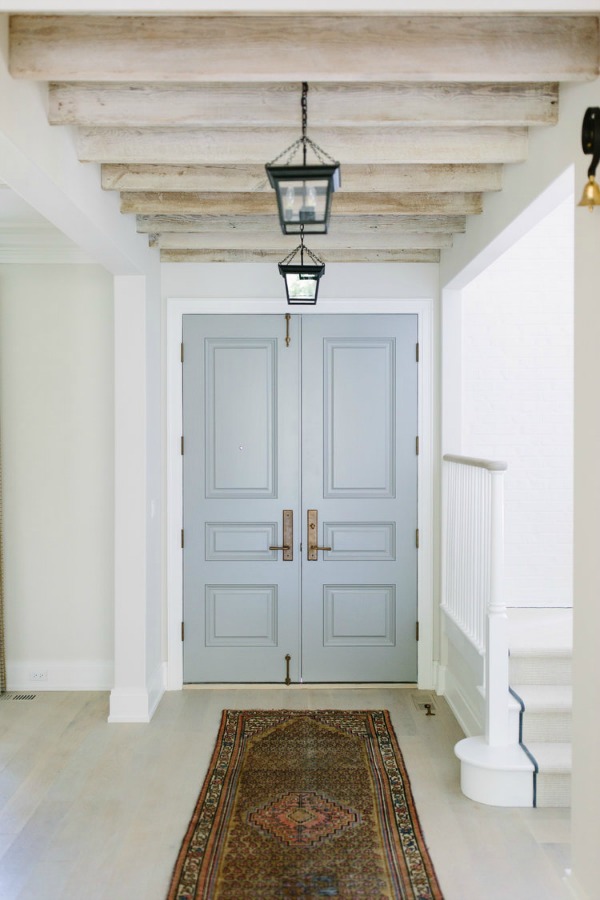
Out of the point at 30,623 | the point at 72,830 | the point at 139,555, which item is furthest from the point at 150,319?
the point at 72,830

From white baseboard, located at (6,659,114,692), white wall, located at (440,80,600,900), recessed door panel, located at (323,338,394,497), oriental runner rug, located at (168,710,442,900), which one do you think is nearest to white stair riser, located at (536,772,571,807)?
oriental runner rug, located at (168,710,442,900)

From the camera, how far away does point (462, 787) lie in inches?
135

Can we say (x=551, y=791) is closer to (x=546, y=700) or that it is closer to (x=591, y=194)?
(x=546, y=700)

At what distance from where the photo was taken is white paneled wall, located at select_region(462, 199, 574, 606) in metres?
4.90

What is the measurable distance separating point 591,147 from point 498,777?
2.52 meters

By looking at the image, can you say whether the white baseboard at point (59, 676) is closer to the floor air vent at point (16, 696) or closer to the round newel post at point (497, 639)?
the floor air vent at point (16, 696)

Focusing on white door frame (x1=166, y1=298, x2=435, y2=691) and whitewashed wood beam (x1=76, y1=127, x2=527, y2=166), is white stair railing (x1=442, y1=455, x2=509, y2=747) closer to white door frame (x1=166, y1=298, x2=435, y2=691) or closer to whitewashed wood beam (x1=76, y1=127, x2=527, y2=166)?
white door frame (x1=166, y1=298, x2=435, y2=691)

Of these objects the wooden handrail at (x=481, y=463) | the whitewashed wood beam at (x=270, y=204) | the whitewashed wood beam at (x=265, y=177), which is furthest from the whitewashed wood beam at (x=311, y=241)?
the wooden handrail at (x=481, y=463)

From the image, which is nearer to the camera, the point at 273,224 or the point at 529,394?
the point at 273,224

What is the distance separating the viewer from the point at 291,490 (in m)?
4.89

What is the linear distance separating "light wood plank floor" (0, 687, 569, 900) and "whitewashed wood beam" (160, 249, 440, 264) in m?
2.67

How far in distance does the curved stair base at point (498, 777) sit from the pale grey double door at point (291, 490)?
152cm

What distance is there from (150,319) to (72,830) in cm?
268

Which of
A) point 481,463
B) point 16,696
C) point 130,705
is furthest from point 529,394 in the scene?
point 16,696
